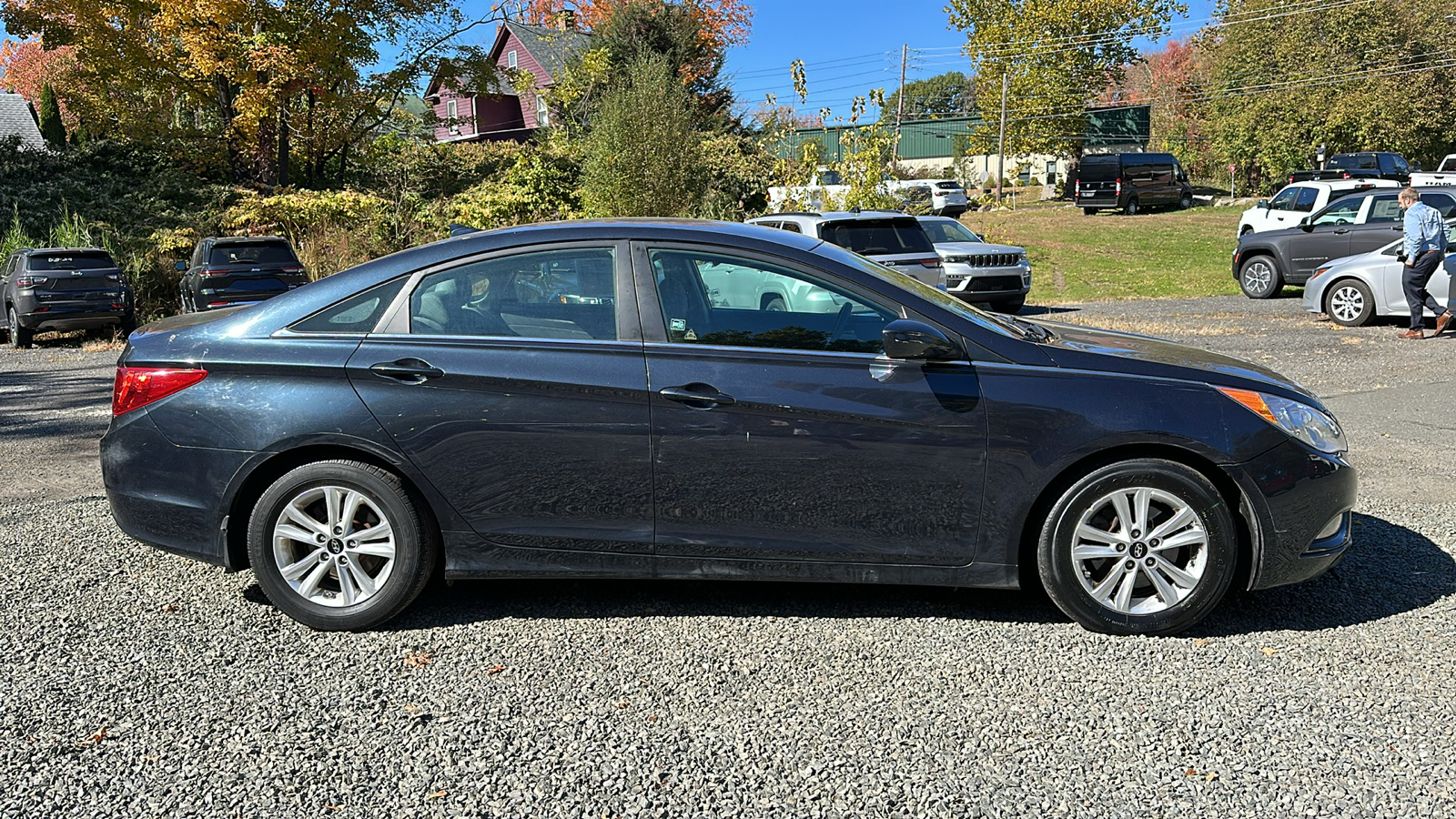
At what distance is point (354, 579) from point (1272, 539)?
3523mm

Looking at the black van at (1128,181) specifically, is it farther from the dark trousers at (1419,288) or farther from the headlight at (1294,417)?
the headlight at (1294,417)

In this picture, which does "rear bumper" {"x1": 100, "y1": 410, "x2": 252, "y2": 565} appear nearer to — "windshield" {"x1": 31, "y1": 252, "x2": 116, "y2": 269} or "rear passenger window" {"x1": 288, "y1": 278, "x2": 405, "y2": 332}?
"rear passenger window" {"x1": 288, "y1": 278, "x2": 405, "y2": 332}

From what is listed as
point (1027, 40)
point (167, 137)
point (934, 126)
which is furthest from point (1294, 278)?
point (934, 126)

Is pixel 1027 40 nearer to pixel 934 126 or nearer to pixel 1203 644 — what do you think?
pixel 934 126

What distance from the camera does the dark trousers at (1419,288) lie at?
13.2 meters

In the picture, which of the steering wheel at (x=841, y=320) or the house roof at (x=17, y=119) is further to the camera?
the house roof at (x=17, y=119)

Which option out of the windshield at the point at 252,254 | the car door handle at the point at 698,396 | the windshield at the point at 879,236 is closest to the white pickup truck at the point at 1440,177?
the windshield at the point at 879,236

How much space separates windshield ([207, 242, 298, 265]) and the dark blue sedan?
1461 cm

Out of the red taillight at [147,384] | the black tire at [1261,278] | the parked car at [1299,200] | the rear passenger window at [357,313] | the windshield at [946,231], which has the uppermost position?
the parked car at [1299,200]

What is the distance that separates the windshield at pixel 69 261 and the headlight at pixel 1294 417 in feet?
60.0

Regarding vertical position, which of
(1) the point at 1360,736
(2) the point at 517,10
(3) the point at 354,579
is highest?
(2) the point at 517,10

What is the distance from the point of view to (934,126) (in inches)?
2675

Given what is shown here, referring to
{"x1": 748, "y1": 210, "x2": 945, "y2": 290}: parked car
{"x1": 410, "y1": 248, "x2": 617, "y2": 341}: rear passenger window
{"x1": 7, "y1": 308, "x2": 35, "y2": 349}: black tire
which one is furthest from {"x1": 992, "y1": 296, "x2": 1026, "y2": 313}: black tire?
{"x1": 7, "y1": 308, "x2": 35, "y2": 349}: black tire

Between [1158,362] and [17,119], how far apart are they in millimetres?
42771
